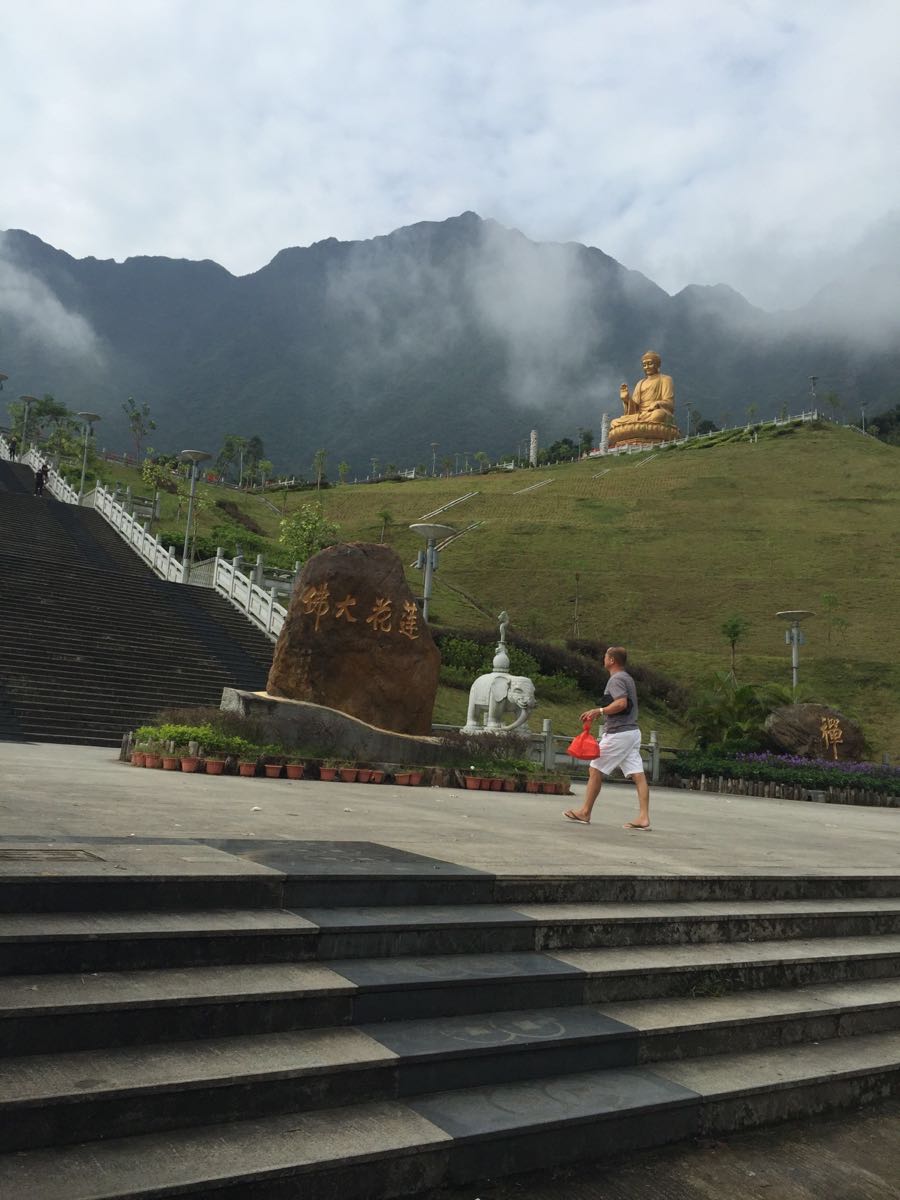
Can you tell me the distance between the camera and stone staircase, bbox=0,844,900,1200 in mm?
2418

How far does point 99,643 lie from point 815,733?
17051 mm

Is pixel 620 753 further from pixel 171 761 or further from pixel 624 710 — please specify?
pixel 171 761

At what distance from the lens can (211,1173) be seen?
2.26 metres

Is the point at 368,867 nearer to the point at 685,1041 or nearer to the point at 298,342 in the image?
the point at 685,1041

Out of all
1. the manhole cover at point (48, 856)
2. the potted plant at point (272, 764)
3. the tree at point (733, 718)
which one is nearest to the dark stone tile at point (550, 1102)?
the manhole cover at point (48, 856)

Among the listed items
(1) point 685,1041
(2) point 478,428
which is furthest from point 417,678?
(2) point 478,428

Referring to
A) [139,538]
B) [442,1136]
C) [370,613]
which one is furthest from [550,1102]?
[139,538]

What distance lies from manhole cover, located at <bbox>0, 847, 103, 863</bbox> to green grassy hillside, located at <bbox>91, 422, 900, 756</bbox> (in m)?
17.7

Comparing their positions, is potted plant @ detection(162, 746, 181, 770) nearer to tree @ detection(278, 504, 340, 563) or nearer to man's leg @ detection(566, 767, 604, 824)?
man's leg @ detection(566, 767, 604, 824)

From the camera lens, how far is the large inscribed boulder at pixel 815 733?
22.9 m

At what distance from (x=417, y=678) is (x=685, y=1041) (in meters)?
10.4

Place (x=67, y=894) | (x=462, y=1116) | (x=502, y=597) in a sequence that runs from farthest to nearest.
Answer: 1. (x=502, y=597)
2. (x=67, y=894)
3. (x=462, y=1116)

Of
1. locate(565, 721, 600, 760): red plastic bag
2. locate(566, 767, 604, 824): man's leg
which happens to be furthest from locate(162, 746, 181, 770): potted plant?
locate(565, 721, 600, 760): red plastic bag

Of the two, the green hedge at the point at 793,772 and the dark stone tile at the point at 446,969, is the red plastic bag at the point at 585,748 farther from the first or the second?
the green hedge at the point at 793,772
